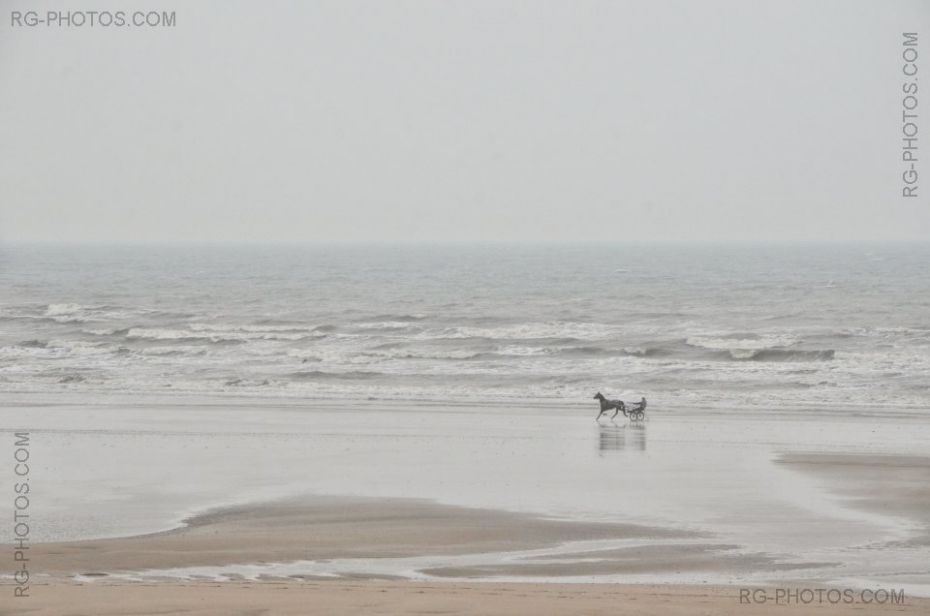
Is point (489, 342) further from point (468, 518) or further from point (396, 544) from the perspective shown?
point (396, 544)

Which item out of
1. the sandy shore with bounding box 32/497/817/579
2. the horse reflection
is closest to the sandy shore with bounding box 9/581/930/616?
the sandy shore with bounding box 32/497/817/579

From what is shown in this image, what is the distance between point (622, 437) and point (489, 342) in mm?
19991

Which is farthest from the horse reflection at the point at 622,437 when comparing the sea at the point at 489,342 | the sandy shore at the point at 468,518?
the sea at the point at 489,342

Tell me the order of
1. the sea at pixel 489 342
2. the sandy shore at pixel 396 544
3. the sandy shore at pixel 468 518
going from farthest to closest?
the sea at pixel 489 342 → the sandy shore at pixel 396 544 → the sandy shore at pixel 468 518

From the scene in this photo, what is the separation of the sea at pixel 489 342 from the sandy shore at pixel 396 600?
16122mm

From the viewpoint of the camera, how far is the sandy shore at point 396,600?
9.48 metres

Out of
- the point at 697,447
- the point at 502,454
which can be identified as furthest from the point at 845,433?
the point at 502,454

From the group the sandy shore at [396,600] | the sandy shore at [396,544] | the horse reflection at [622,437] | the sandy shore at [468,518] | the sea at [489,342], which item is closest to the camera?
the sandy shore at [396,600]

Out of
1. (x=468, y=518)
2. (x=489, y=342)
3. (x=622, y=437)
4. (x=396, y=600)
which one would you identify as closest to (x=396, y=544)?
(x=468, y=518)

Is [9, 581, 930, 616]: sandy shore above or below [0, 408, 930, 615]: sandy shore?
above

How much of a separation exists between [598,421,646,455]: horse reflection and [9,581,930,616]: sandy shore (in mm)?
9266

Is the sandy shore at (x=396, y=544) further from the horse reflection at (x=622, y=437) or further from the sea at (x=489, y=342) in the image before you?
the sea at (x=489, y=342)

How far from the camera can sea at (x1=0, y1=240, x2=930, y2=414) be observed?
99.6 ft

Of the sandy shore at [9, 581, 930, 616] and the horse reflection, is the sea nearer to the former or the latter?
the horse reflection
